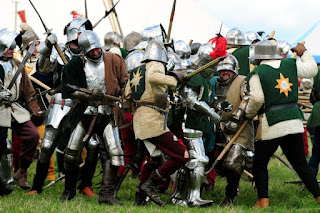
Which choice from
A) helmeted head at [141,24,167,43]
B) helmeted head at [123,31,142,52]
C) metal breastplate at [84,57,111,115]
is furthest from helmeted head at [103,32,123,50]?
metal breastplate at [84,57,111,115]

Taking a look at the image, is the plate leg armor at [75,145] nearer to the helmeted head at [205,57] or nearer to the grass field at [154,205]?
the grass field at [154,205]

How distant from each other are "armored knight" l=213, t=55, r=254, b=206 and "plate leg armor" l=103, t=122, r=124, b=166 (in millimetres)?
1228

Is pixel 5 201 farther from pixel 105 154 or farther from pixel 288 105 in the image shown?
pixel 288 105

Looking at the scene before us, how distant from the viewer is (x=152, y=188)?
6.52 meters

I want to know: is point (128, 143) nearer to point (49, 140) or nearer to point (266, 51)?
point (49, 140)

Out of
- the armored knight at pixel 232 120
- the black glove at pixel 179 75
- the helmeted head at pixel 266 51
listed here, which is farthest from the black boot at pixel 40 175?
the helmeted head at pixel 266 51

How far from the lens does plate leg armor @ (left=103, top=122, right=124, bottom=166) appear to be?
21.3 ft

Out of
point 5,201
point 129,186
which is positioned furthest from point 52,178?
point 5,201

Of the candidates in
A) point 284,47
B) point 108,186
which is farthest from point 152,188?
point 284,47

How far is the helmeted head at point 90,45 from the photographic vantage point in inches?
260

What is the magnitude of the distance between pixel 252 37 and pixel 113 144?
414 centimetres

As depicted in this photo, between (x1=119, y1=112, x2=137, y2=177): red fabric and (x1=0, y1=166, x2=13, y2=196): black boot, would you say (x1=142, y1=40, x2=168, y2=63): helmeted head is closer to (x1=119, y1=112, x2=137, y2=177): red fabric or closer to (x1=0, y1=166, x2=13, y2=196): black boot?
(x1=119, y1=112, x2=137, y2=177): red fabric

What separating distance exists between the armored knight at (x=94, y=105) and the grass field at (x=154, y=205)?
401 millimetres

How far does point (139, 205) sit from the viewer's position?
6621mm
